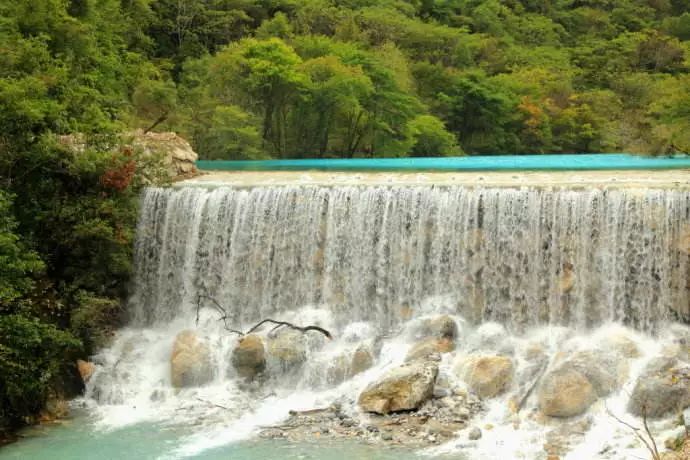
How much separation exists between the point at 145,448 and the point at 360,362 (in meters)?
3.69

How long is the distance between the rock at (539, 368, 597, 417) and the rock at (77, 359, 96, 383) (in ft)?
24.3

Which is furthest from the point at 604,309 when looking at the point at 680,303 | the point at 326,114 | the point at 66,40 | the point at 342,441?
the point at 326,114

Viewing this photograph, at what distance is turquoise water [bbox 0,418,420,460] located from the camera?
10859 mm

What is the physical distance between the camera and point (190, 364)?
13914 millimetres

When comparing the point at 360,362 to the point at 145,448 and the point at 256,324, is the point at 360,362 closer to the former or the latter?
the point at 256,324

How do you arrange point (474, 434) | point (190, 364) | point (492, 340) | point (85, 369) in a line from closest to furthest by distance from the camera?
point (474, 434), point (492, 340), point (190, 364), point (85, 369)

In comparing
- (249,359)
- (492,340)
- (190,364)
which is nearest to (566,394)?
(492,340)

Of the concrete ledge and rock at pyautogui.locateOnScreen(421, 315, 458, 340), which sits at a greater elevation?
the concrete ledge

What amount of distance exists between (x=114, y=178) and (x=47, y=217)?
4.46 feet

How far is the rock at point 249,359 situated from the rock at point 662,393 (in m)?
5.82

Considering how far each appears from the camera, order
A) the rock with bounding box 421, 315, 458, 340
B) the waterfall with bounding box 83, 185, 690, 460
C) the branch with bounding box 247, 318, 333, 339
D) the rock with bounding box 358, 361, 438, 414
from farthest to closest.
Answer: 1. the branch with bounding box 247, 318, 333, 339
2. the rock with bounding box 421, 315, 458, 340
3. the waterfall with bounding box 83, 185, 690, 460
4. the rock with bounding box 358, 361, 438, 414

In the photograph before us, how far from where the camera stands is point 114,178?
15.1 metres

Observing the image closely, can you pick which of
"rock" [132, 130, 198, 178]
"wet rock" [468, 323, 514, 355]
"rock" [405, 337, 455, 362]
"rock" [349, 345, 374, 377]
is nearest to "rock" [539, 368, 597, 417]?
"wet rock" [468, 323, 514, 355]

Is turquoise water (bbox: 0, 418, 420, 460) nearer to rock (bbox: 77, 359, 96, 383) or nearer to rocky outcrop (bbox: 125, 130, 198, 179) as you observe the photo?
rock (bbox: 77, 359, 96, 383)
